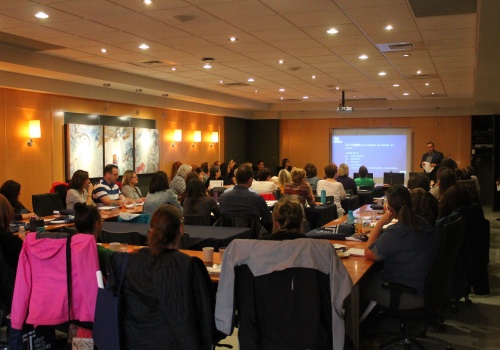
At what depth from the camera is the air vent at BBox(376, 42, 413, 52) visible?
7.68 m

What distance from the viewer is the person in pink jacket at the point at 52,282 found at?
133 inches

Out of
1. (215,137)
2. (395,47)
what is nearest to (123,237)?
(395,47)

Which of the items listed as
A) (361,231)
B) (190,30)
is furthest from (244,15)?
(361,231)

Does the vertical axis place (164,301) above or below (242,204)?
below

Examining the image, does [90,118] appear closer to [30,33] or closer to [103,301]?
[30,33]

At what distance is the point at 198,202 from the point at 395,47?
12.4 feet

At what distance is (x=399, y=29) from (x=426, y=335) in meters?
3.85

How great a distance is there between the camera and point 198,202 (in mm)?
6570

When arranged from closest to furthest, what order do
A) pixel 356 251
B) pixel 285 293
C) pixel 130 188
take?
pixel 285 293 → pixel 356 251 → pixel 130 188

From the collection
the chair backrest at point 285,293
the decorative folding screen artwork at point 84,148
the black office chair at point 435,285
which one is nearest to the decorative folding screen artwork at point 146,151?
the decorative folding screen artwork at point 84,148

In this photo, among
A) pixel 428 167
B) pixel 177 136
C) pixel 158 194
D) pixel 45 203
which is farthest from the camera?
pixel 177 136

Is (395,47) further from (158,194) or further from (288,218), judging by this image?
(288,218)

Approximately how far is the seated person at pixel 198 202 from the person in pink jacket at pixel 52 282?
310 centimetres

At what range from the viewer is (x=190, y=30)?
265 inches
